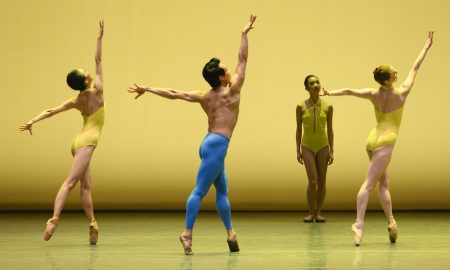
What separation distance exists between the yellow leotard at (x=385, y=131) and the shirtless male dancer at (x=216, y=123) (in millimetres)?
1264

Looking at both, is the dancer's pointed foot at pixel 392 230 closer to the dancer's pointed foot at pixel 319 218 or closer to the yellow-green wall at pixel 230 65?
the dancer's pointed foot at pixel 319 218

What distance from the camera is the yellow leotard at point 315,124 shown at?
33.6 ft

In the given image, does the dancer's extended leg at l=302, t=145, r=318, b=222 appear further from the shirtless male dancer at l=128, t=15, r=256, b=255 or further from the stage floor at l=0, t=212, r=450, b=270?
the shirtless male dancer at l=128, t=15, r=256, b=255

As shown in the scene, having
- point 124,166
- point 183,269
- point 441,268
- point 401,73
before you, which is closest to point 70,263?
point 183,269

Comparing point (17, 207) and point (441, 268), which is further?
point (17, 207)

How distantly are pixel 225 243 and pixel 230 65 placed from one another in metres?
3.33

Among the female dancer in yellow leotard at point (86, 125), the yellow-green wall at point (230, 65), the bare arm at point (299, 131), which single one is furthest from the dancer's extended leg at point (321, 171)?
the female dancer in yellow leotard at point (86, 125)

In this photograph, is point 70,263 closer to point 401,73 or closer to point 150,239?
point 150,239

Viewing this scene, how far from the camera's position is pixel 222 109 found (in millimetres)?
7332

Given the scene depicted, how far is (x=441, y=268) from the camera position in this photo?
6.56 m

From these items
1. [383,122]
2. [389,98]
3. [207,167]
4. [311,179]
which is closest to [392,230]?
[383,122]

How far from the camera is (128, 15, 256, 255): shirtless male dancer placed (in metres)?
7.23

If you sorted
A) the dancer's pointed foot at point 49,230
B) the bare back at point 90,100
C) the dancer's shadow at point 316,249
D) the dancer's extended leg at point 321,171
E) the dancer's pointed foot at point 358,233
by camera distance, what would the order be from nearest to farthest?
the dancer's shadow at point 316,249 < the dancer's pointed foot at point 49,230 < the dancer's pointed foot at point 358,233 < the bare back at point 90,100 < the dancer's extended leg at point 321,171

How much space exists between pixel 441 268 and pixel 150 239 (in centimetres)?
289
